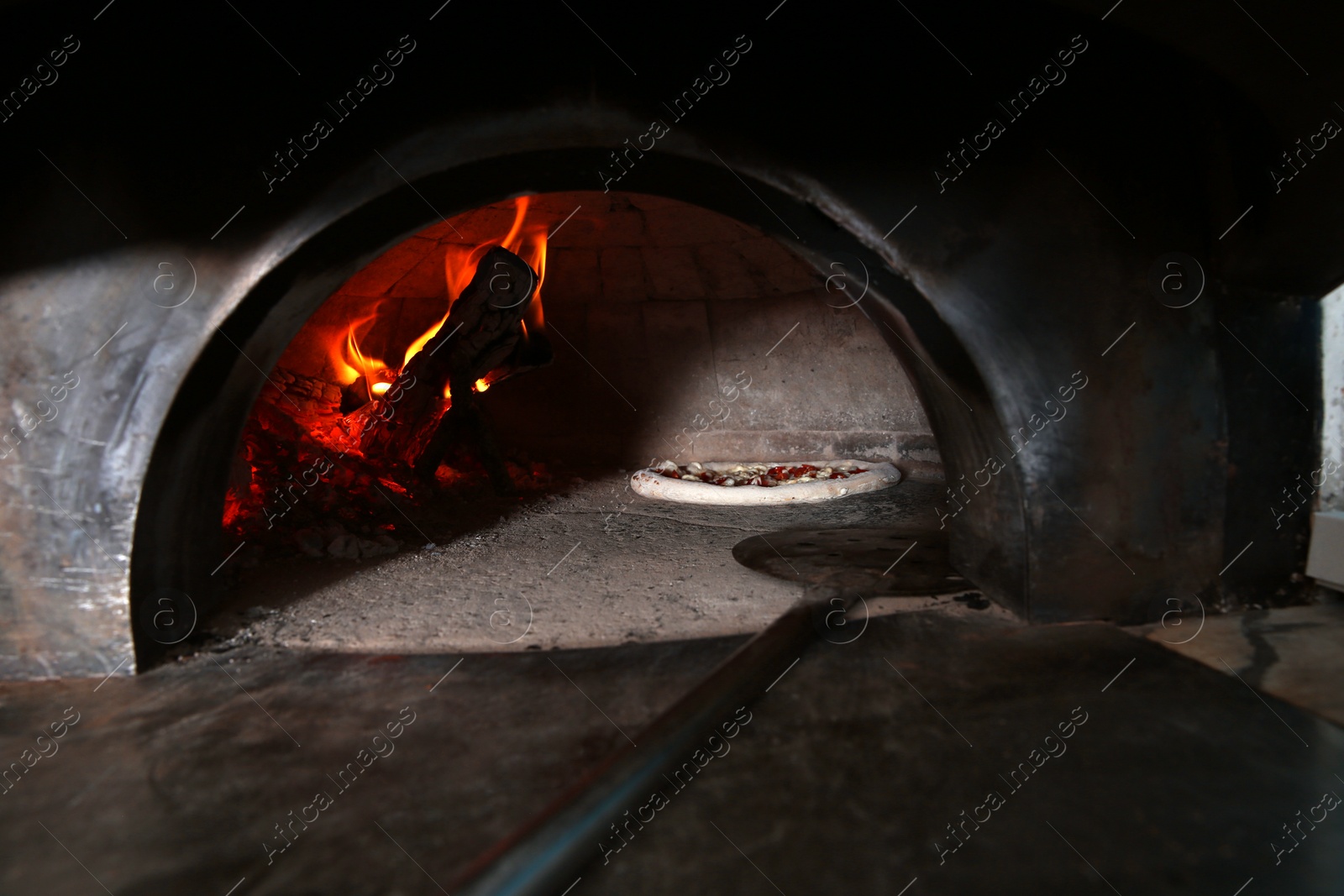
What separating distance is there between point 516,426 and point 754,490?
7.74ft

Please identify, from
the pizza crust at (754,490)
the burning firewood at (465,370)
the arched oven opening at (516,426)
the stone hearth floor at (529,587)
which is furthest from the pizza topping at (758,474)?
the burning firewood at (465,370)

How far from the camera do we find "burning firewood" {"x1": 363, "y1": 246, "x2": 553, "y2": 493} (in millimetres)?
4090

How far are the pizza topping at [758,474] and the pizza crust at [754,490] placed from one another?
0.39 ft

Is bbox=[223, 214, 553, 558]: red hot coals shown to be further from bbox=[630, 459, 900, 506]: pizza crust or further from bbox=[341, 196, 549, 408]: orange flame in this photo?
bbox=[630, 459, 900, 506]: pizza crust

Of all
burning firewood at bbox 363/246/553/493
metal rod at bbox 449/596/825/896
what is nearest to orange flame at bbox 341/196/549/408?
burning firewood at bbox 363/246/553/493

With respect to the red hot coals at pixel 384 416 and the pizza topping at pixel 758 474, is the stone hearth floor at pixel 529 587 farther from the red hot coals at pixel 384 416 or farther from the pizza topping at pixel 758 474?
the pizza topping at pixel 758 474

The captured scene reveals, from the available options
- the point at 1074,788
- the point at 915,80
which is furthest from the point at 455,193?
the point at 1074,788

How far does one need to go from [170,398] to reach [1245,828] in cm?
250

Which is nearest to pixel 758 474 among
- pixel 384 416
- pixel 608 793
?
pixel 384 416

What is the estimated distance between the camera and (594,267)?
5.55 m

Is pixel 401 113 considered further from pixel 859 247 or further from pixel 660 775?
pixel 660 775

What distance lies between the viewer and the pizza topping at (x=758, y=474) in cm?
479

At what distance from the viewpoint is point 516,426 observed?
589 centimetres

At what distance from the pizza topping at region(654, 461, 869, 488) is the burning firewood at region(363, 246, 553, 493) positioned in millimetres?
1161
